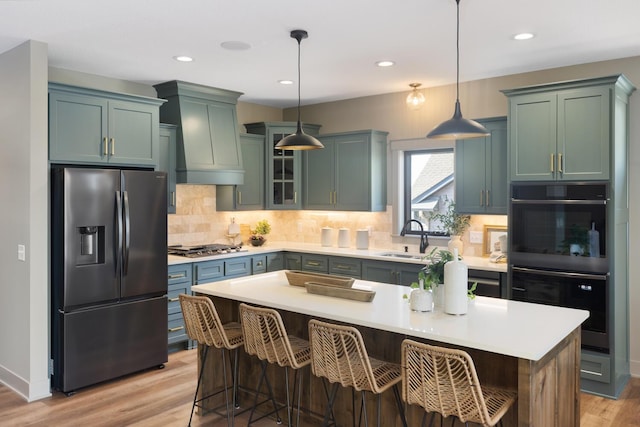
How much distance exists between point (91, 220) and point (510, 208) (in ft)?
11.1

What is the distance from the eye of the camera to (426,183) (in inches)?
225

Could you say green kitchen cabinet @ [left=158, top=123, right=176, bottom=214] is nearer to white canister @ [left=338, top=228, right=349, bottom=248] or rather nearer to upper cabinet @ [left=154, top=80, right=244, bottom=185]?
upper cabinet @ [left=154, top=80, right=244, bottom=185]

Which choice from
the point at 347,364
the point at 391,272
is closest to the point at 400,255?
the point at 391,272

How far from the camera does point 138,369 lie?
4.39m

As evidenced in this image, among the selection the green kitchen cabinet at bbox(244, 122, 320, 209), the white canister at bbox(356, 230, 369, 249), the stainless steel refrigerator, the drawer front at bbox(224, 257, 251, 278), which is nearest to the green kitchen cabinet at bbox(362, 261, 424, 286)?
the white canister at bbox(356, 230, 369, 249)

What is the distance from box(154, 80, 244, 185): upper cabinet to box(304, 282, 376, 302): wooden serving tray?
7.92 feet

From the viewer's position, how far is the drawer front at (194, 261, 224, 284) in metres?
5.11

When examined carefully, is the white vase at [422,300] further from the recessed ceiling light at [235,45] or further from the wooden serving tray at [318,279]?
the recessed ceiling light at [235,45]

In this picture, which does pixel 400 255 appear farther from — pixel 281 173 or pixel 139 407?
pixel 139 407

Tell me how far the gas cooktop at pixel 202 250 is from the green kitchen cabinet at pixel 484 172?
2407 mm

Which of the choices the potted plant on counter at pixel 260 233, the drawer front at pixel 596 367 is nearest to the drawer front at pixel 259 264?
the potted plant on counter at pixel 260 233

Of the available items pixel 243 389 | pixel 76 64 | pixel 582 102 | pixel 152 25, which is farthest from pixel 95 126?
pixel 582 102

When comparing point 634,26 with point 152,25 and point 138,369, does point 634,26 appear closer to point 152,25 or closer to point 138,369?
point 152,25

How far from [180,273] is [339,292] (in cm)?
225
